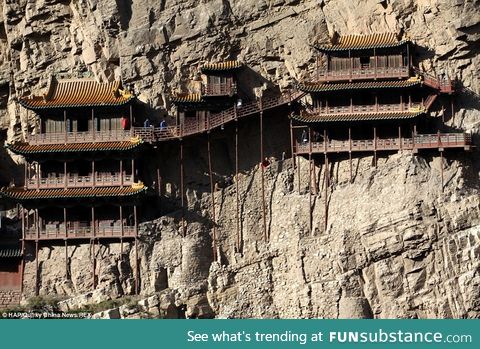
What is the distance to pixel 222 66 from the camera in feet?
254

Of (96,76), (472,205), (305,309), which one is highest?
(96,76)

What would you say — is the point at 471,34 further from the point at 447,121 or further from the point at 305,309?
the point at 305,309

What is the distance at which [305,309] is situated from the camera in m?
70.5

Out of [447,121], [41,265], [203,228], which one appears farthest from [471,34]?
[41,265]

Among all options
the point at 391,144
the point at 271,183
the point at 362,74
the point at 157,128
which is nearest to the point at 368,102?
the point at 362,74

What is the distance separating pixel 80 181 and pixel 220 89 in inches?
330

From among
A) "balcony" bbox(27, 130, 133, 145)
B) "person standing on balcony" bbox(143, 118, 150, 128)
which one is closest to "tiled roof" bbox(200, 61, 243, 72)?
"person standing on balcony" bbox(143, 118, 150, 128)

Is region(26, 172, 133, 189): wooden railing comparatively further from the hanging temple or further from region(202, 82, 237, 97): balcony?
region(202, 82, 237, 97): balcony

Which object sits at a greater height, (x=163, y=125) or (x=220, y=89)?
(x=220, y=89)

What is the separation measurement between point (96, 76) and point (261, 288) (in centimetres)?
1501

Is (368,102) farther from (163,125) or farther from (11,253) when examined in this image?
(11,253)

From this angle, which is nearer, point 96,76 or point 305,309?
point 305,309

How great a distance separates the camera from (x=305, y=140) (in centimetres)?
7638

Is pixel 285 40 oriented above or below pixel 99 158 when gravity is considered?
above
